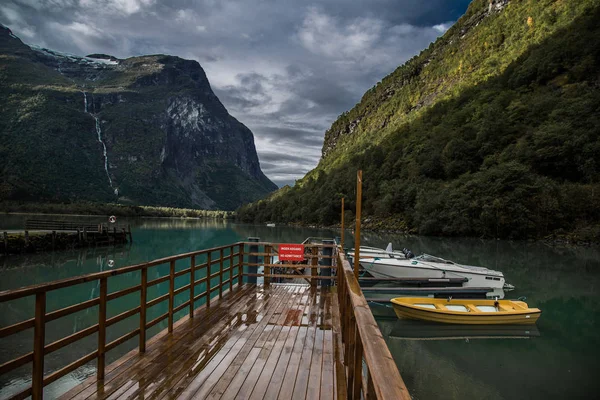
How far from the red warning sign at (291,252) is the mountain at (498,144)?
118 feet

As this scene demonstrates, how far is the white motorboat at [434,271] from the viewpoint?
43.5ft

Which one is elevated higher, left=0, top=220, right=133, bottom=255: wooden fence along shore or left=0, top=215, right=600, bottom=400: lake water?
left=0, top=220, right=133, bottom=255: wooden fence along shore

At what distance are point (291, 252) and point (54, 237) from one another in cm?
2603

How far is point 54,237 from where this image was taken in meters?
26.9

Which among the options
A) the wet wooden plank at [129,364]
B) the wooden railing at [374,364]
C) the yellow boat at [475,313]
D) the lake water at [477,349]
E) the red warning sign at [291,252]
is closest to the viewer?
the wooden railing at [374,364]

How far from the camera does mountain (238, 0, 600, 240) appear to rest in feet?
Result: 124

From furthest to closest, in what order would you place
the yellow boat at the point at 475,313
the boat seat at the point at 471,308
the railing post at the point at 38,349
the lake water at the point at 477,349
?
1. the boat seat at the point at 471,308
2. the yellow boat at the point at 475,313
3. the lake water at the point at 477,349
4. the railing post at the point at 38,349

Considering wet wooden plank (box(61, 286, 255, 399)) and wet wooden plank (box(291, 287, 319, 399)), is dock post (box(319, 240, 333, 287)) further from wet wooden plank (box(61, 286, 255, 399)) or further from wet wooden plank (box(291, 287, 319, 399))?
wet wooden plank (box(61, 286, 255, 399))

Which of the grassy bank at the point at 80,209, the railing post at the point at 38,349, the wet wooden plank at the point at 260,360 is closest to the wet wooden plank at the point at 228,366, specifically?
the wet wooden plank at the point at 260,360

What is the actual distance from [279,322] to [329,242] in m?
3.80

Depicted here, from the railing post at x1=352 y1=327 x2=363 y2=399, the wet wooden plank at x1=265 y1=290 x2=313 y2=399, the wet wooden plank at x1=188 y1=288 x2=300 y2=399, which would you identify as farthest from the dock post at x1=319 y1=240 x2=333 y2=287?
the railing post at x1=352 y1=327 x2=363 y2=399

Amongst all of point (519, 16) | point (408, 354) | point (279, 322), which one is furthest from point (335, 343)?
point (519, 16)

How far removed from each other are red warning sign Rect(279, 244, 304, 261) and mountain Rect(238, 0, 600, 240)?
36.0 metres

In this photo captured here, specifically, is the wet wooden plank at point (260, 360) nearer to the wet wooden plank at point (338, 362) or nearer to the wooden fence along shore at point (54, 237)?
the wet wooden plank at point (338, 362)
